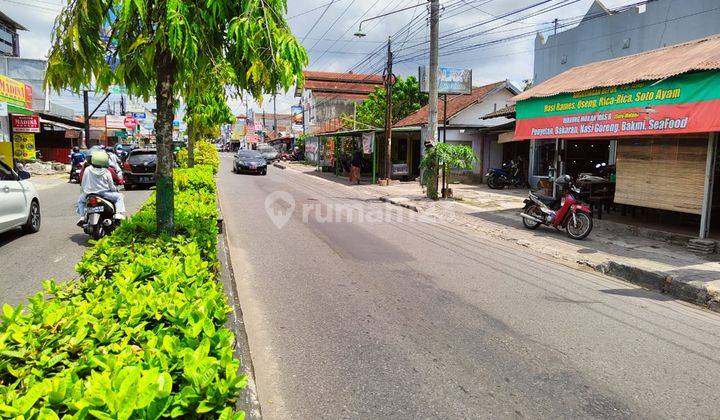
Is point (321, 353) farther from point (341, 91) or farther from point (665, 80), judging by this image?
point (341, 91)

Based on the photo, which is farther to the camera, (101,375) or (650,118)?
(650,118)

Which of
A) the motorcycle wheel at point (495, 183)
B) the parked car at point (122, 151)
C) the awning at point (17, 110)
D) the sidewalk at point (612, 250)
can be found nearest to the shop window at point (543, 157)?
the motorcycle wheel at point (495, 183)

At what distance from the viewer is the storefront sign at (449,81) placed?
58.5ft

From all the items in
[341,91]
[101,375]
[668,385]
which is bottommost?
[668,385]

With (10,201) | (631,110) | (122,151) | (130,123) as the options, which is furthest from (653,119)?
(130,123)

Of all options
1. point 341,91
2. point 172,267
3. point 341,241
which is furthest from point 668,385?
point 341,91

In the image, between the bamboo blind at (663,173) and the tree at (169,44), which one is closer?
the tree at (169,44)

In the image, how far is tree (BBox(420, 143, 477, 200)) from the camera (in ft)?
53.2

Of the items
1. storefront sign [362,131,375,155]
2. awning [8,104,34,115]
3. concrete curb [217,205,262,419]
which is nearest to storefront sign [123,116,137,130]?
awning [8,104,34,115]

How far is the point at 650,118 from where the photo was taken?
8961 mm

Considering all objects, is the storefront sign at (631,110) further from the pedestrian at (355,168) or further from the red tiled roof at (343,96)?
the red tiled roof at (343,96)

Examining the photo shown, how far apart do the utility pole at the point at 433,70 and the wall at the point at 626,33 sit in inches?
256

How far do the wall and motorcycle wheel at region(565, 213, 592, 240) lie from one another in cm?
1114

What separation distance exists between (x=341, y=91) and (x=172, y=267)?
2360 inches
